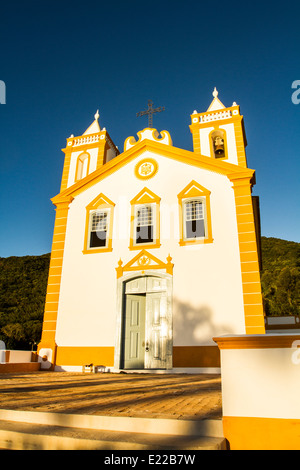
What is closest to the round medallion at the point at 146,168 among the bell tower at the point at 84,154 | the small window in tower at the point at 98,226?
the small window in tower at the point at 98,226

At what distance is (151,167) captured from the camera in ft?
43.2

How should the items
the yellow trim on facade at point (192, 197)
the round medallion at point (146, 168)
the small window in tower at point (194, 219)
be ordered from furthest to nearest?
1. the round medallion at point (146, 168)
2. the small window in tower at point (194, 219)
3. the yellow trim on facade at point (192, 197)

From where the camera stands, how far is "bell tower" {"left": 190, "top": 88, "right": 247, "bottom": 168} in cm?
1334

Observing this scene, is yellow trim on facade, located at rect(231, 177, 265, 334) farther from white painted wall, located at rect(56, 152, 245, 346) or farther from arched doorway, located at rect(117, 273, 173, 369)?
arched doorway, located at rect(117, 273, 173, 369)

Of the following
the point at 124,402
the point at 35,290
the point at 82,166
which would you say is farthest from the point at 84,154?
the point at 35,290

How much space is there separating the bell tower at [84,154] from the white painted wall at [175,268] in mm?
1741

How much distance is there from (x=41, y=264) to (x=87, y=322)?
1058 inches

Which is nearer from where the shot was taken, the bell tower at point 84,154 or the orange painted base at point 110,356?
the orange painted base at point 110,356

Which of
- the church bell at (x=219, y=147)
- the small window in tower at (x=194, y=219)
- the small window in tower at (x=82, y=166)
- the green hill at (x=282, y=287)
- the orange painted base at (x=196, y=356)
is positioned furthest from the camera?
the green hill at (x=282, y=287)

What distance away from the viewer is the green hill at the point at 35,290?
23062mm

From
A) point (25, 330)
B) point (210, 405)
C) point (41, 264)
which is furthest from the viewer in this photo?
point (41, 264)

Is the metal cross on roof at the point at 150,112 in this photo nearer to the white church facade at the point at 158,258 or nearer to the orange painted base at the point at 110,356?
the white church facade at the point at 158,258

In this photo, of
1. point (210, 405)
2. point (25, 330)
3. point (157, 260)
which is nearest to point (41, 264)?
point (25, 330)
